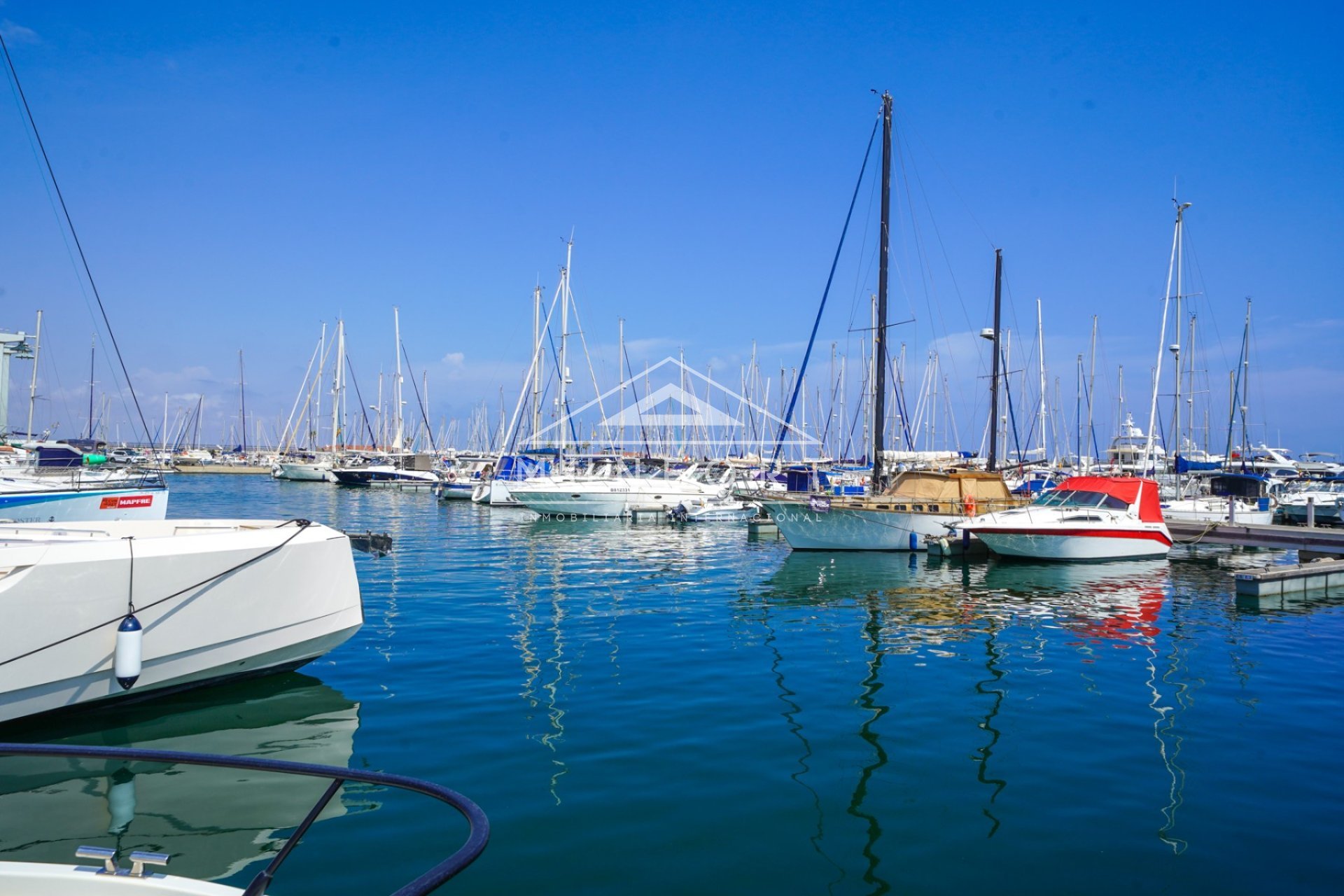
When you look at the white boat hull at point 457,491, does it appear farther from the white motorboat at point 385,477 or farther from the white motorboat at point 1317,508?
the white motorboat at point 1317,508

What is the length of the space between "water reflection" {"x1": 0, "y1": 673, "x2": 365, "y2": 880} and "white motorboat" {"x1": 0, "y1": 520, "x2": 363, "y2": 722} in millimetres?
366

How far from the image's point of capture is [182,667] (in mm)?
8734

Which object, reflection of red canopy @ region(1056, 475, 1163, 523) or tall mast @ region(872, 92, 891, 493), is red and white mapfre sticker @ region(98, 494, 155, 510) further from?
reflection of red canopy @ region(1056, 475, 1163, 523)

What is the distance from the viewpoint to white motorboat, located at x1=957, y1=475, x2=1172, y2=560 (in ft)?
82.3

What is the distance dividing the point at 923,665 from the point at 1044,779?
14.6 ft

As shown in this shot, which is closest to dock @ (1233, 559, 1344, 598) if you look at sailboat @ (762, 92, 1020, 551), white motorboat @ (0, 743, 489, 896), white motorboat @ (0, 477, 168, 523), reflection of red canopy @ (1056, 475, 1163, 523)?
reflection of red canopy @ (1056, 475, 1163, 523)

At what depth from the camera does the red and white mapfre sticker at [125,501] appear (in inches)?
822

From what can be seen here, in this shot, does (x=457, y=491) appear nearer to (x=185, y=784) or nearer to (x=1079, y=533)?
(x=1079, y=533)

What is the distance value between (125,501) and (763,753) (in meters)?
18.8

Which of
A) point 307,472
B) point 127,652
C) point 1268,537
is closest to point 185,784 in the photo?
point 127,652

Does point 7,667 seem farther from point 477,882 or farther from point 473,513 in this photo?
point 473,513

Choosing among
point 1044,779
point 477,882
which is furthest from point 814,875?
point 1044,779

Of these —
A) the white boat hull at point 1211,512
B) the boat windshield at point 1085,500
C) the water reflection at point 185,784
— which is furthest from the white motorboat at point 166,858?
the white boat hull at point 1211,512

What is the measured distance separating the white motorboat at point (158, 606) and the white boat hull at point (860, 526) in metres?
19.0
